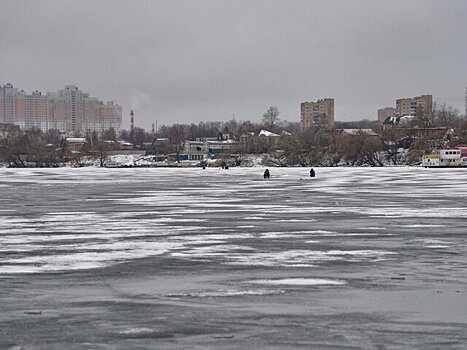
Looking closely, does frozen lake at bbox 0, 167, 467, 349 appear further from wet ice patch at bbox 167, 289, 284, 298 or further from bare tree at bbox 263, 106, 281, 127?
bare tree at bbox 263, 106, 281, 127

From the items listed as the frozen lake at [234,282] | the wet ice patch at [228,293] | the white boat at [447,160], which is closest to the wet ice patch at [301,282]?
the frozen lake at [234,282]

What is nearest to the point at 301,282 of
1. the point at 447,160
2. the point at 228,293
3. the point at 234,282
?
the point at 234,282

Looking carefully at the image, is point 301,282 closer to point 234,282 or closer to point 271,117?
point 234,282

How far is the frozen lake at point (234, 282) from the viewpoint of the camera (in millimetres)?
7340

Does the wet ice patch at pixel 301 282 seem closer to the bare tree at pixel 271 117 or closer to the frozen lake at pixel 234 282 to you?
the frozen lake at pixel 234 282

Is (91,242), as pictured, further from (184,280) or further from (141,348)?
(141,348)

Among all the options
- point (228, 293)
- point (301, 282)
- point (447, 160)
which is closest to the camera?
point (228, 293)

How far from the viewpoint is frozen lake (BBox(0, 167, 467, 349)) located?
7340mm

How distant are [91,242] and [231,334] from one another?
26.0 feet

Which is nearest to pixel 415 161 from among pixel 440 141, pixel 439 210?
pixel 440 141

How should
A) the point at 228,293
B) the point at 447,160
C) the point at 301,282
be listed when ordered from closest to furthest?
the point at 228,293 → the point at 301,282 → the point at 447,160

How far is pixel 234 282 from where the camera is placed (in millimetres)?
10211

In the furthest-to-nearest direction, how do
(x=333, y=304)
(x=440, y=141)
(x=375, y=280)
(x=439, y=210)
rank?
(x=440, y=141) → (x=439, y=210) → (x=375, y=280) → (x=333, y=304)

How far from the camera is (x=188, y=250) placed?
13.5 meters
